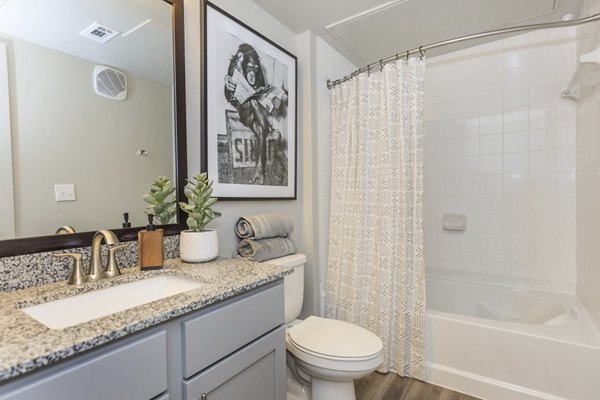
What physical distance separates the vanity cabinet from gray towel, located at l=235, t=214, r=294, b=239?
48 centimetres

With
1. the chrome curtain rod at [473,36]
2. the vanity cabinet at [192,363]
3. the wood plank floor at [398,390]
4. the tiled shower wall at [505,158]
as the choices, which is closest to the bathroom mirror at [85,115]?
the vanity cabinet at [192,363]

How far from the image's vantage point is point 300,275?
177cm

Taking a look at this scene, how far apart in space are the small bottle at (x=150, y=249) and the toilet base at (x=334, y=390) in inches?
37.7

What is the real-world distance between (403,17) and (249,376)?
7.04ft

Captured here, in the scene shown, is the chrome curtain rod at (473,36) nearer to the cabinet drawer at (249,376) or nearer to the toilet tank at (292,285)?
the toilet tank at (292,285)

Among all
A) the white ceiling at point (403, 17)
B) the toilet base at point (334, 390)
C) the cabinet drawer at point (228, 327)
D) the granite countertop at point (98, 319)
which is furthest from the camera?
the white ceiling at point (403, 17)

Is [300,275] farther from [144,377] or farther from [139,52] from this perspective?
[139,52]

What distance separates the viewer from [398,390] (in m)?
1.71

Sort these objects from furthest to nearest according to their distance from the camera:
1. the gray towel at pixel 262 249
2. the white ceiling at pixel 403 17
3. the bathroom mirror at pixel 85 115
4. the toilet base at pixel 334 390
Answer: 1. the white ceiling at pixel 403 17
2. the gray towel at pixel 262 249
3. the toilet base at pixel 334 390
4. the bathroom mirror at pixel 85 115

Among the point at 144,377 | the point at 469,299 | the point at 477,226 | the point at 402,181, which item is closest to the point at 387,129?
the point at 402,181

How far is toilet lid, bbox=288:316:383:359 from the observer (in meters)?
1.35

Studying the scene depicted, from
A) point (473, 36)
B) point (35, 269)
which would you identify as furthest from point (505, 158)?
point (35, 269)

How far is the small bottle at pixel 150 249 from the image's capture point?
1140 mm

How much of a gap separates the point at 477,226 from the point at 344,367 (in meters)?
1.74
